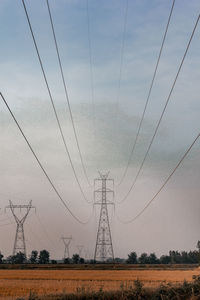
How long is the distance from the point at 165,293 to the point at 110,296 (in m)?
4.10

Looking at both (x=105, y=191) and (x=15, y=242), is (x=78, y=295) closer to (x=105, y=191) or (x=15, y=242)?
(x=105, y=191)

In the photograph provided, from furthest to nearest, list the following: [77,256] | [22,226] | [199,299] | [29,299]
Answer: [77,256]
[22,226]
[199,299]
[29,299]

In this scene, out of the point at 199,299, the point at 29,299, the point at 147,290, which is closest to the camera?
the point at 29,299

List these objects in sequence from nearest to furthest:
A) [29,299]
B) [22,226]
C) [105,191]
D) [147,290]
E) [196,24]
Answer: [196,24] < [29,299] < [147,290] < [105,191] < [22,226]

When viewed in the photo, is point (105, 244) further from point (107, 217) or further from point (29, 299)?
point (29, 299)

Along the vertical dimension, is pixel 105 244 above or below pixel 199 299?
above

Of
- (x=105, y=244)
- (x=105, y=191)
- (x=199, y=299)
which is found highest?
(x=105, y=191)

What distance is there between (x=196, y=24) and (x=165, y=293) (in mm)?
20174

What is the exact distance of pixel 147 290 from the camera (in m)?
32.2

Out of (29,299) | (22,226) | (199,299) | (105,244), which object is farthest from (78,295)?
(22,226)

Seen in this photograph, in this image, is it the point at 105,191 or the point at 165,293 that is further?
the point at 105,191

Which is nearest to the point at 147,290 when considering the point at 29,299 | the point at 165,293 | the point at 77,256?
the point at 165,293

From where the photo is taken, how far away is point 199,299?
29.8 meters

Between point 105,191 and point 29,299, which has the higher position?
point 105,191
